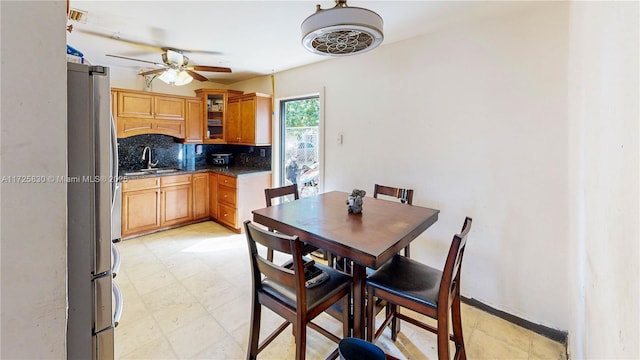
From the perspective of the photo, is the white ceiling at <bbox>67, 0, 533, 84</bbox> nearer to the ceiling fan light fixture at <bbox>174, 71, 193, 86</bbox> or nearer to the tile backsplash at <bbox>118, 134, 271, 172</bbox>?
the ceiling fan light fixture at <bbox>174, 71, 193, 86</bbox>

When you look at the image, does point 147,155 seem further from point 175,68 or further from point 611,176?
point 611,176

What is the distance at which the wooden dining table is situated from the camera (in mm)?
1382

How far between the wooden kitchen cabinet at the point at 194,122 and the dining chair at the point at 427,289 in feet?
12.3

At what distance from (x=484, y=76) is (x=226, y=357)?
2730 millimetres

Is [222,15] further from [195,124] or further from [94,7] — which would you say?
[195,124]

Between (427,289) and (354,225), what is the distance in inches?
20.6

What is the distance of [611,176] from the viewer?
2.56 feet

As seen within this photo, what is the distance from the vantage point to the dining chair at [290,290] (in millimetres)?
1339

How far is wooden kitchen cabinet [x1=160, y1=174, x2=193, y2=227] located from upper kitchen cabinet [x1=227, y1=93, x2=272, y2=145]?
1014mm

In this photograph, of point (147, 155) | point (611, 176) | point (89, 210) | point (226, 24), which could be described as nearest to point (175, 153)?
point (147, 155)

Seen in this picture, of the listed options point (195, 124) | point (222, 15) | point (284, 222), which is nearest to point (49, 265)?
point (284, 222)

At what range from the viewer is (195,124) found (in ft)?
14.3

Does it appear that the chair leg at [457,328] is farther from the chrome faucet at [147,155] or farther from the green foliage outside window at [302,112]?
the chrome faucet at [147,155]

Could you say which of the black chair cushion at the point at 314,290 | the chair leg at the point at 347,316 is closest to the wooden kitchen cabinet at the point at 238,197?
the black chair cushion at the point at 314,290
